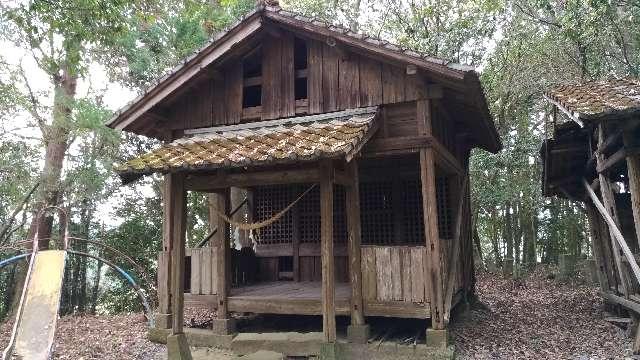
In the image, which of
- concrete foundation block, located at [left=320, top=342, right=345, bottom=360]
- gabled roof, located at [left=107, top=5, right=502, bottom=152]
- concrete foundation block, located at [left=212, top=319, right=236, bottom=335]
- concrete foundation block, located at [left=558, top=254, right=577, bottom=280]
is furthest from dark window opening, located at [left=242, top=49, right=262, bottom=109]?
concrete foundation block, located at [left=558, top=254, right=577, bottom=280]

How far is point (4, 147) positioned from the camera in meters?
12.8

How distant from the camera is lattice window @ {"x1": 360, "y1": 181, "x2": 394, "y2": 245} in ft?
34.3

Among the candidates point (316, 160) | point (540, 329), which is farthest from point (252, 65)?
point (540, 329)

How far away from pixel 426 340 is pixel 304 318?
308 centimetres

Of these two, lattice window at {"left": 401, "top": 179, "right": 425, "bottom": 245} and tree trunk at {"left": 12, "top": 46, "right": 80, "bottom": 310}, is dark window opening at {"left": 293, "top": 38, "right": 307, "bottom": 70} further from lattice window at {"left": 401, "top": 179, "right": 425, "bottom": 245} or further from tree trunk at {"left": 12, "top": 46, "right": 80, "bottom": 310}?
tree trunk at {"left": 12, "top": 46, "right": 80, "bottom": 310}

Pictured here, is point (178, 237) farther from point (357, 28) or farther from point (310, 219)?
point (357, 28)

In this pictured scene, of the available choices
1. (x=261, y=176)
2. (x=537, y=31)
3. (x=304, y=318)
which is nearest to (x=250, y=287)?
(x=304, y=318)

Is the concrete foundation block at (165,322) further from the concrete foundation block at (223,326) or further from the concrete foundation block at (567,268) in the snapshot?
the concrete foundation block at (567,268)

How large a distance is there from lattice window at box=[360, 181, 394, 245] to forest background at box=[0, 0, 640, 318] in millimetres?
4838

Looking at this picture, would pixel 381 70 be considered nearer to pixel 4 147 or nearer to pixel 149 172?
pixel 149 172

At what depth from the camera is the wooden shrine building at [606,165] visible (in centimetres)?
670

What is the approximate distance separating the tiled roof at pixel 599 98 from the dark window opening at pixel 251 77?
534 cm

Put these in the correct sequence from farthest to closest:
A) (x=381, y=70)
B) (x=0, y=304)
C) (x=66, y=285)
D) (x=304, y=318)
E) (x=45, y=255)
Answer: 1. (x=66, y=285)
2. (x=0, y=304)
3. (x=304, y=318)
4. (x=381, y=70)
5. (x=45, y=255)

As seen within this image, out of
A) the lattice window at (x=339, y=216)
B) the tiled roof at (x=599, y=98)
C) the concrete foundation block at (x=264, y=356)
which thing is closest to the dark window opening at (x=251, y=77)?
the lattice window at (x=339, y=216)
